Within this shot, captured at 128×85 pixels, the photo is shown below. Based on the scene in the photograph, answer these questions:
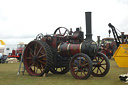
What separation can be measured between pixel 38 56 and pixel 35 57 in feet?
0.44

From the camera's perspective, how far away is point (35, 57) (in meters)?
9.23

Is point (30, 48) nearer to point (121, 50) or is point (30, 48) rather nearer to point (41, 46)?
point (41, 46)

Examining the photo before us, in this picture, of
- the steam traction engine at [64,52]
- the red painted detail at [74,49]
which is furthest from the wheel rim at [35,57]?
the red painted detail at [74,49]

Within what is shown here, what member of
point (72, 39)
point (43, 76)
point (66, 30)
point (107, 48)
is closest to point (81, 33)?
point (72, 39)

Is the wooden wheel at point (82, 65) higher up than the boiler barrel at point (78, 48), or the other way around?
the boiler barrel at point (78, 48)

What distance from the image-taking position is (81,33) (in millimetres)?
8867

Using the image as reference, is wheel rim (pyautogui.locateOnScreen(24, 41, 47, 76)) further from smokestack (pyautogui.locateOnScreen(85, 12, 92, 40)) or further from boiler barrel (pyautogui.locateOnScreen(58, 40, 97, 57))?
smokestack (pyautogui.locateOnScreen(85, 12, 92, 40))

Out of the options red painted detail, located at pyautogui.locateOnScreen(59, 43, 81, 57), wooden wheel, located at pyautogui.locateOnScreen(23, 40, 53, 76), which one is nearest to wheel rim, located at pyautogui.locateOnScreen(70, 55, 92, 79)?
red painted detail, located at pyautogui.locateOnScreen(59, 43, 81, 57)

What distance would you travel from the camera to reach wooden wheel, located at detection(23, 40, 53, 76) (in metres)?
8.73

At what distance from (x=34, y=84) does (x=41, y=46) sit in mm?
2498

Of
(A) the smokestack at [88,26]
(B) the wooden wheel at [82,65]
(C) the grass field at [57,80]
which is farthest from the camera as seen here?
(A) the smokestack at [88,26]

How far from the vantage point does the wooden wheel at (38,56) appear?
8727 millimetres

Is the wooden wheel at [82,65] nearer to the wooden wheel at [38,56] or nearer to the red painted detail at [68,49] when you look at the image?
the red painted detail at [68,49]

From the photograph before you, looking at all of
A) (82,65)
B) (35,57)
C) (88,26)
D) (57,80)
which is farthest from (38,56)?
(88,26)
